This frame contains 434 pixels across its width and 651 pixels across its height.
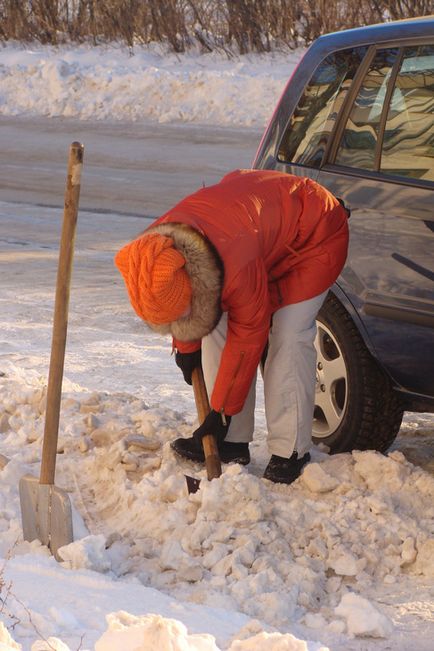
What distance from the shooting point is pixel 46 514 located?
4676mm

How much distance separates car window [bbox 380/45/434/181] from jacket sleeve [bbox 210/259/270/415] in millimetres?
887

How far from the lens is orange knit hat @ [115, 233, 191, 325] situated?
4.21 m

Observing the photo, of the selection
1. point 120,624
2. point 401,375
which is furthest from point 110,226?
point 120,624

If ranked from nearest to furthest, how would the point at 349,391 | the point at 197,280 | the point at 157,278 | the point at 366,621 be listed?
the point at 366,621, the point at 157,278, the point at 197,280, the point at 349,391

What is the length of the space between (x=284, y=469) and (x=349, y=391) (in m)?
0.41

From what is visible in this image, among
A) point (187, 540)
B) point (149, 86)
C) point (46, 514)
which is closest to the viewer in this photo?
point (187, 540)

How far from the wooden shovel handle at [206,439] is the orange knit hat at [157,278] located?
679 mm

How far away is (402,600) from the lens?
14.3 ft

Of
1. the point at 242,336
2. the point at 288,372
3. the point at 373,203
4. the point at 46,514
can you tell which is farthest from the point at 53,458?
the point at 373,203

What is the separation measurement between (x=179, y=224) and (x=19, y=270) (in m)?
5.11

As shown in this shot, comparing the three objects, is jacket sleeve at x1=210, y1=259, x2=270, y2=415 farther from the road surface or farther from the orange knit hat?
the road surface

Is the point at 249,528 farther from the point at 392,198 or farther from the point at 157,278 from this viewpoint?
the point at 392,198

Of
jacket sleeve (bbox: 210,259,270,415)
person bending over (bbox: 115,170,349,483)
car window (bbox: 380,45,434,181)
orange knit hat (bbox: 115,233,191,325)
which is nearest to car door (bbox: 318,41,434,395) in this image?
car window (bbox: 380,45,434,181)

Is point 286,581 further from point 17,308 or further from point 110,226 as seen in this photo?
point 110,226
